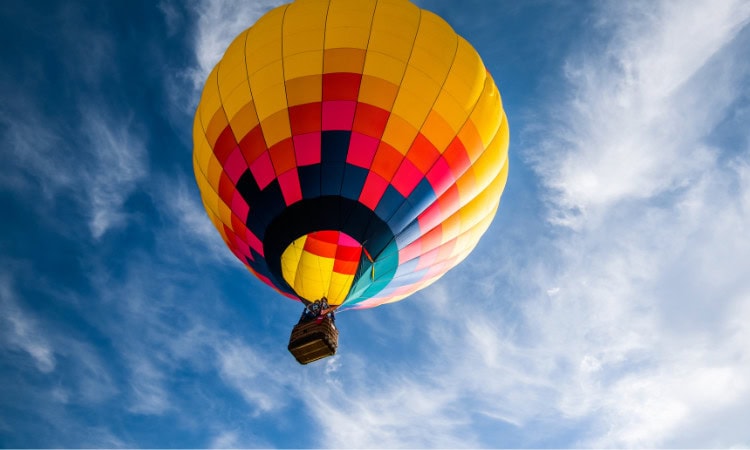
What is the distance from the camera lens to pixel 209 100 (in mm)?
7246

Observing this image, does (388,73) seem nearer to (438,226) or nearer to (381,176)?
(381,176)

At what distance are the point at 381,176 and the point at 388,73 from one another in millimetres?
1473

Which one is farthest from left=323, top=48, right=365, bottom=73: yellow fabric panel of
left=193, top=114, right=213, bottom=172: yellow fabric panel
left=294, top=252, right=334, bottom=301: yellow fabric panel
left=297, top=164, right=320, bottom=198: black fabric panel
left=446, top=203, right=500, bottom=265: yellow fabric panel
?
left=446, top=203, right=500, bottom=265: yellow fabric panel

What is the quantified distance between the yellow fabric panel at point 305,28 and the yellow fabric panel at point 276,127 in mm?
914

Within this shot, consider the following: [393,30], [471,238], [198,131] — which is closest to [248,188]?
[198,131]

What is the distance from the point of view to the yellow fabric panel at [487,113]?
6.91 metres

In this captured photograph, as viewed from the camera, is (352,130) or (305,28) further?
(305,28)

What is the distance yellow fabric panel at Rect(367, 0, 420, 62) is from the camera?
21.4ft

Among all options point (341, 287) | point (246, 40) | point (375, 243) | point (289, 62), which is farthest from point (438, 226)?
point (246, 40)

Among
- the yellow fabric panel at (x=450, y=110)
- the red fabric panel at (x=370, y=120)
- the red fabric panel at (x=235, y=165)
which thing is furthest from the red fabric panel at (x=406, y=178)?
the red fabric panel at (x=235, y=165)

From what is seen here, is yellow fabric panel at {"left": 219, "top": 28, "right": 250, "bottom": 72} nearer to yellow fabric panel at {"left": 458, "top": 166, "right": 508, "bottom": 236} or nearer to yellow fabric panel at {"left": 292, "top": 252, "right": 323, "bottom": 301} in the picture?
yellow fabric panel at {"left": 292, "top": 252, "right": 323, "bottom": 301}

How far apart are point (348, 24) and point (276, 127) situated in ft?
6.06

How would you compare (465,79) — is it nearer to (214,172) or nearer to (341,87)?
(341,87)

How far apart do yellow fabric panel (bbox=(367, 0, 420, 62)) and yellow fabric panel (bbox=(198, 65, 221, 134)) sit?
254 centimetres
